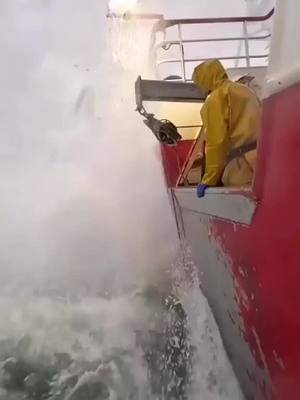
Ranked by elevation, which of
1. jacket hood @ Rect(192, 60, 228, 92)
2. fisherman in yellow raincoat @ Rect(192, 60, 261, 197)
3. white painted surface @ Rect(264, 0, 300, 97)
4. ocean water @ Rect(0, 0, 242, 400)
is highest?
white painted surface @ Rect(264, 0, 300, 97)

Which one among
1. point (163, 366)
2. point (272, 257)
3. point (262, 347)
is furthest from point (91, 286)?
point (272, 257)

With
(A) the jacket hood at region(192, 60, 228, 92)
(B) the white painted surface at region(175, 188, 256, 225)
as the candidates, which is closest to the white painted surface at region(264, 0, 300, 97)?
(B) the white painted surface at region(175, 188, 256, 225)

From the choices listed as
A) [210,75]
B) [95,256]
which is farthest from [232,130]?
[95,256]

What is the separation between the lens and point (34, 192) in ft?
26.1

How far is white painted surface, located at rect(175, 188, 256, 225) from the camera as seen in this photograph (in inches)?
86.3

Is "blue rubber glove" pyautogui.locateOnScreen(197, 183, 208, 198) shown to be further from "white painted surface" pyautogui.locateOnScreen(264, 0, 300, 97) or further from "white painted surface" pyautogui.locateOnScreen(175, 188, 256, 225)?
"white painted surface" pyautogui.locateOnScreen(264, 0, 300, 97)

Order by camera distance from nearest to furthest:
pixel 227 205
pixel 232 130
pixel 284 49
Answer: pixel 284 49 < pixel 227 205 < pixel 232 130

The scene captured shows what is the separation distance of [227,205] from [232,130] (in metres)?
0.43

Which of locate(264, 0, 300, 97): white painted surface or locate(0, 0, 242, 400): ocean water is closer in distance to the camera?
locate(264, 0, 300, 97): white painted surface

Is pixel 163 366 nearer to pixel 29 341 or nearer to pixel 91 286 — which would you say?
pixel 29 341

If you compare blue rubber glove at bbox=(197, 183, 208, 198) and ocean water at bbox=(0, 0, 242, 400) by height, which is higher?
blue rubber glove at bbox=(197, 183, 208, 198)

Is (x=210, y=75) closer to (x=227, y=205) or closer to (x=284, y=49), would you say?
(x=227, y=205)

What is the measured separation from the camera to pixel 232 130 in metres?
2.65

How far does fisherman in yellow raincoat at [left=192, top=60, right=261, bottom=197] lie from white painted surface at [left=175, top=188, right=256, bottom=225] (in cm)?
15
